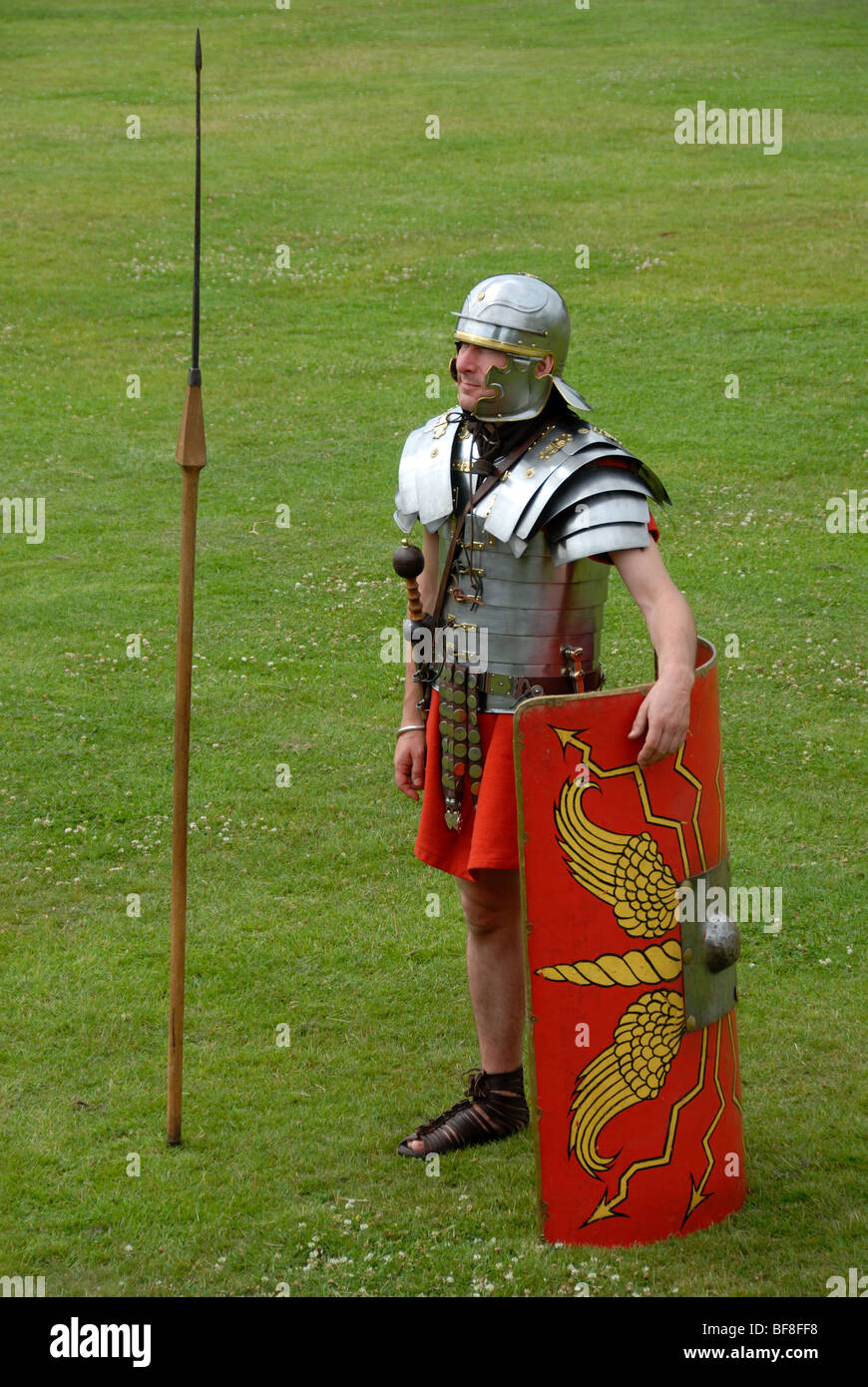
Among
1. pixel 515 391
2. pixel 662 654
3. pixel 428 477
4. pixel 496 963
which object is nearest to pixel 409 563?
pixel 428 477

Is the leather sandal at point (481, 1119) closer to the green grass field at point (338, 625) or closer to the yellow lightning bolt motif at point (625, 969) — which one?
the green grass field at point (338, 625)

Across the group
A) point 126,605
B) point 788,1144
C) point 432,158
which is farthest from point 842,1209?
point 432,158

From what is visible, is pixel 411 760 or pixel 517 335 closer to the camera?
pixel 517 335

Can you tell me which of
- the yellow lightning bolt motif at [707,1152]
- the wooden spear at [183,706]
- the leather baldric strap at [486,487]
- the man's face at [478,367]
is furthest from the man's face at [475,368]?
the yellow lightning bolt motif at [707,1152]

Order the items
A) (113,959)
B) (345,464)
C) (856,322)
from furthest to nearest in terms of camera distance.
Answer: (856,322), (345,464), (113,959)

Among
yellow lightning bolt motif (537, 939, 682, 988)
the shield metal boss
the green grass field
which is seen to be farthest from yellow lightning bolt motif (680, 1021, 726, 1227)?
yellow lightning bolt motif (537, 939, 682, 988)

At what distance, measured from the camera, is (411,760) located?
5109 mm

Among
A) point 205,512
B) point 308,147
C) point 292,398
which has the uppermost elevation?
point 308,147

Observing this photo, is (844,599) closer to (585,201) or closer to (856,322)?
(856,322)

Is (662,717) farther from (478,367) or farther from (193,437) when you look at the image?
(193,437)

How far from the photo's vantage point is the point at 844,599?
9688 mm

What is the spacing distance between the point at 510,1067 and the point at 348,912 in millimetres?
1531

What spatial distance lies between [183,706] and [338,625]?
15.6 ft

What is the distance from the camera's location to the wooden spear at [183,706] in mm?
4574
